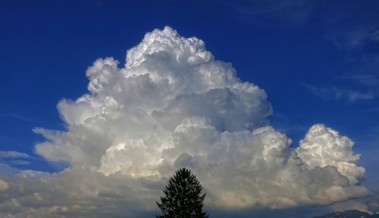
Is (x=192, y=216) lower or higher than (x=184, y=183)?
lower

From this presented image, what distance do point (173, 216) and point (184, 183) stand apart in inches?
224

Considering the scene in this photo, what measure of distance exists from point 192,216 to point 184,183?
5.75m

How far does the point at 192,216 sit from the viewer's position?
76125 mm

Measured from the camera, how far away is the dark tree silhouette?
7656cm

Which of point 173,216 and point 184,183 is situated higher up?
point 184,183

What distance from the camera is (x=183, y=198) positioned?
77.9m

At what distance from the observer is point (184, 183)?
79062 mm

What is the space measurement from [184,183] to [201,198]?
3758 millimetres

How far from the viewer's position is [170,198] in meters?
78.2

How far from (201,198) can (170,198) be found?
505 cm

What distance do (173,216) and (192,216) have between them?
311 cm

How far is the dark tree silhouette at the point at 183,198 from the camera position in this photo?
7656 cm

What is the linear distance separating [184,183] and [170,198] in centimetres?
335

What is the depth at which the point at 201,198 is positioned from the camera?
77.9m
